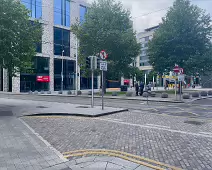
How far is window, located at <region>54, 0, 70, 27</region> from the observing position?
4481 centimetres

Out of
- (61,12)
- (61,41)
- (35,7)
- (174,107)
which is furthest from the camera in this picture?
(61,41)

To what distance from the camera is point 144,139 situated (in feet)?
19.7

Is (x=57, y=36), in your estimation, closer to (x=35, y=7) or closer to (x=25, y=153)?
(x=35, y=7)

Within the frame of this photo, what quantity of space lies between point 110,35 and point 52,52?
2122cm

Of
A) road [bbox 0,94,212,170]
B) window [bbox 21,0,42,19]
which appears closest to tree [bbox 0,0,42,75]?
road [bbox 0,94,212,170]

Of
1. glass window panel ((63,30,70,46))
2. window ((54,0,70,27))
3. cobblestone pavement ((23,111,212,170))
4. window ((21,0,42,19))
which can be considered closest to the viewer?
cobblestone pavement ((23,111,212,170))

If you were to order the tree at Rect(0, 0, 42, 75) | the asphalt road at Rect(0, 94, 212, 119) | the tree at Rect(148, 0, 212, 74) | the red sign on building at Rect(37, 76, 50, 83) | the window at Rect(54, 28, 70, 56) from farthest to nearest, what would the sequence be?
1. the window at Rect(54, 28, 70, 56)
2. the red sign on building at Rect(37, 76, 50, 83)
3. the tree at Rect(148, 0, 212, 74)
4. the asphalt road at Rect(0, 94, 212, 119)
5. the tree at Rect(0, 0, 42, 75)

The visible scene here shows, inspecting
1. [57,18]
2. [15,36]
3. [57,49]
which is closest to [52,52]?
[57,49]

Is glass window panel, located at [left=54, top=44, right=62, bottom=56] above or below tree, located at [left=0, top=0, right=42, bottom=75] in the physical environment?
above

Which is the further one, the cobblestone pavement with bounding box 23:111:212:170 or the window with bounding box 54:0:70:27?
the window with bounding box 54:0:70:27

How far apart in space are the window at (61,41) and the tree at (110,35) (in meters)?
17.5

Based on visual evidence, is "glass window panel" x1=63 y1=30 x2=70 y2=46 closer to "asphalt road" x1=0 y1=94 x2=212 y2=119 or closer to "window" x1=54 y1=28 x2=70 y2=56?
"window" x1=54 y1=28 x2=70 y2=56

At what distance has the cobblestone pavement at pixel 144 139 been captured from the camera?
4.65 metres

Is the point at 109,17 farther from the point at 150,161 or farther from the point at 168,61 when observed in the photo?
the point at 150,161
